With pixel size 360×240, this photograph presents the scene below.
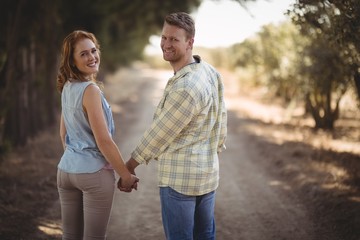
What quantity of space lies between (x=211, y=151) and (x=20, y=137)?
24.7 ft

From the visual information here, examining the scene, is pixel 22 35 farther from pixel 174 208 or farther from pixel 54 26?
pixel 174 208

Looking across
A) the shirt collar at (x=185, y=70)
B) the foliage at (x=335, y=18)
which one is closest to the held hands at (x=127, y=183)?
the shirt collar at (x=185, y=70)

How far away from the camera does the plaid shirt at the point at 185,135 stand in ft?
8.72

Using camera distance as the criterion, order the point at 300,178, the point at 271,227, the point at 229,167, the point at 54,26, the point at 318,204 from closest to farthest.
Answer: the point at 271,227, the point at 318,204, the point at 300,178, the point at 229,167, the point at 54,26

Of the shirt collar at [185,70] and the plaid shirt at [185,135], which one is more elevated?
the shirt collar at [185,70]

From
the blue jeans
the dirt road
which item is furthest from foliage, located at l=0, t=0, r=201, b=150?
the blue jeans

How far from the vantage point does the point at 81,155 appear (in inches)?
108

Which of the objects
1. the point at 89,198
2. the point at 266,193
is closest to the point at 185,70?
the point at 89,198

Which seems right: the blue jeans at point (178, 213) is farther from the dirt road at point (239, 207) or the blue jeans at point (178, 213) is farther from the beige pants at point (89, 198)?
the dirt road at point (239, 207)

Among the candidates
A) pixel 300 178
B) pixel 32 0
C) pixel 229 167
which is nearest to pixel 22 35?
pixel 32 0

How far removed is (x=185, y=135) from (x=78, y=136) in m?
0.76

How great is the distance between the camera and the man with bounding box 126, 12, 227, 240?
8.75 ft

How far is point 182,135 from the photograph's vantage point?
2752 mm

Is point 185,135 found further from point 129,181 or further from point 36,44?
point 36,44
